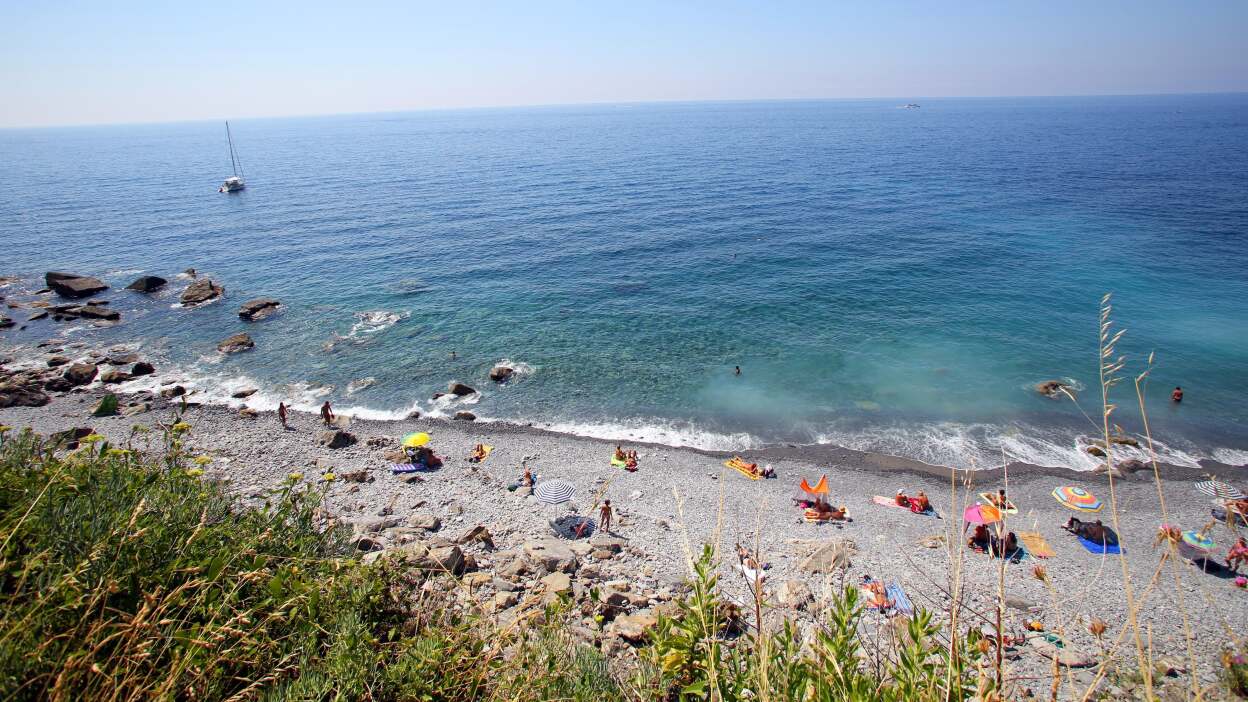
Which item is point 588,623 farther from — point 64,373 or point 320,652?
point 64,373

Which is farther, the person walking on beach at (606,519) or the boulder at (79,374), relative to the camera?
the boulder at (79,374)

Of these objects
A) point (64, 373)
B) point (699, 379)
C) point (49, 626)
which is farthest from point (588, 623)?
point (64, 373)

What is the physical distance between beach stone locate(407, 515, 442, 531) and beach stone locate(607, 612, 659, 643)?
1164 cm

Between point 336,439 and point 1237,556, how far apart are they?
41.0 metres

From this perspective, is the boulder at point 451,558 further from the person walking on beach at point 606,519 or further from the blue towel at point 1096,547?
the blue towel at point 1096,547

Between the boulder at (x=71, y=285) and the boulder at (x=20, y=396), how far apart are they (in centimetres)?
2069

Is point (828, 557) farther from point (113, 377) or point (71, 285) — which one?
point (71, 285)

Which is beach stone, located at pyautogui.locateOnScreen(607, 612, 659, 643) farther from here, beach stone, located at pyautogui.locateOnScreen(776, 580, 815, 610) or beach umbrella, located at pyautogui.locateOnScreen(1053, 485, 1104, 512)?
beach umbrella, located at pyautogui.locateOnScreen(1053, 485, 1104, 512)

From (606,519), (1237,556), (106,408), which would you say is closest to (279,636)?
(606,519)

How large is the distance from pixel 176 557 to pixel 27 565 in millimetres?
1739

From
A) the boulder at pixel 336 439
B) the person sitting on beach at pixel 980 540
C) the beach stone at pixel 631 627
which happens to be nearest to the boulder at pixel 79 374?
the boulder at pixel 336 439

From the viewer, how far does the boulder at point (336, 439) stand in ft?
99.5

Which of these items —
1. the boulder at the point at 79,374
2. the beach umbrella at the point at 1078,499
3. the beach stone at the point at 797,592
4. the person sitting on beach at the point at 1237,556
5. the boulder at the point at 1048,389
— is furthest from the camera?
the boulder at the point at 79,374

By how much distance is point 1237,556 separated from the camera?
813 inches
